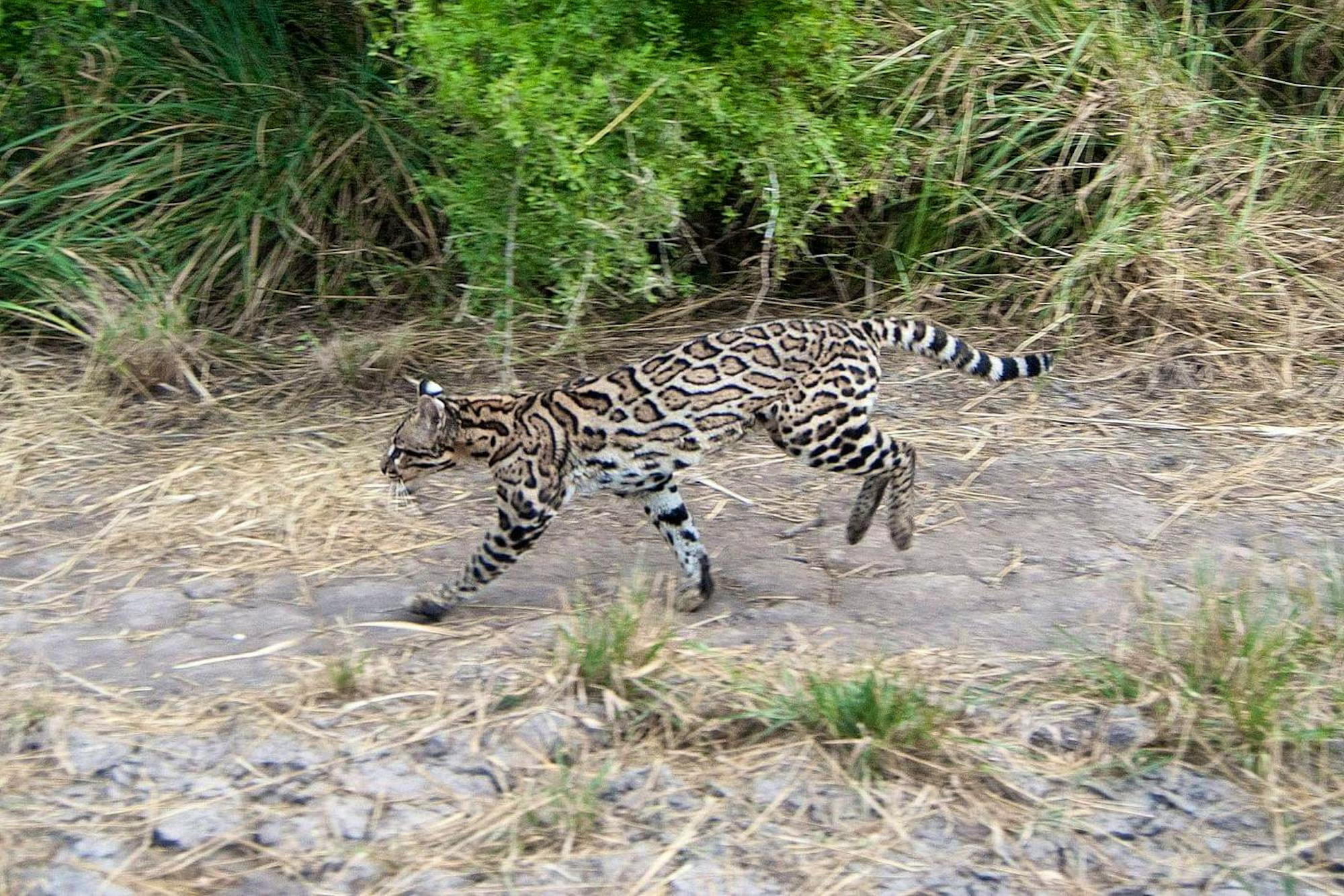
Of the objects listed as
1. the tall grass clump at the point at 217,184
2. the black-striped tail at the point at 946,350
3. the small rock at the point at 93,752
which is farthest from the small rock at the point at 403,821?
the tall grass clump at the point at 217,184

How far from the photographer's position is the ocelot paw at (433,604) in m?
5.43

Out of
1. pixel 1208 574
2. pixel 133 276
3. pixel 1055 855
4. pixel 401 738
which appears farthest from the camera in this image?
pixel 133 276

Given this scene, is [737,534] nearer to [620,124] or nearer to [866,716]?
[620,124]

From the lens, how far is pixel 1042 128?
7996mm

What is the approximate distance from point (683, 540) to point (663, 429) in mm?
427

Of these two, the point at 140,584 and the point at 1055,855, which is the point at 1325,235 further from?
the point at 140,584

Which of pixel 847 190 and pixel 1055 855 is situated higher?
pixel 847 190

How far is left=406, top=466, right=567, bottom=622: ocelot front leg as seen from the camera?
5.46 meters

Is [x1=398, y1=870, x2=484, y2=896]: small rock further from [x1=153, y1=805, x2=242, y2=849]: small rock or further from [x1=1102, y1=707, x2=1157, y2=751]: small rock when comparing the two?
[x1=1102, y1=707, x2=1157, y2=751]: small rock

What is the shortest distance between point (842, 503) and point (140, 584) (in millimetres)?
2819

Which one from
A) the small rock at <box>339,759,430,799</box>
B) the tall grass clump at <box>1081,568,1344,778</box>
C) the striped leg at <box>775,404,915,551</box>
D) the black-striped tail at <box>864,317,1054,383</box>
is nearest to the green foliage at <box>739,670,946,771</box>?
the tall grass clump at <box>1081,568,1344,778</box>

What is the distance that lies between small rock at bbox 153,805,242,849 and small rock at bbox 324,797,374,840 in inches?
9.8

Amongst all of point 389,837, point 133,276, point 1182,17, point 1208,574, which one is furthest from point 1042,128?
point 389,837

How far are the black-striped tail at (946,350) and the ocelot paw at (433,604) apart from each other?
75.2 inches
